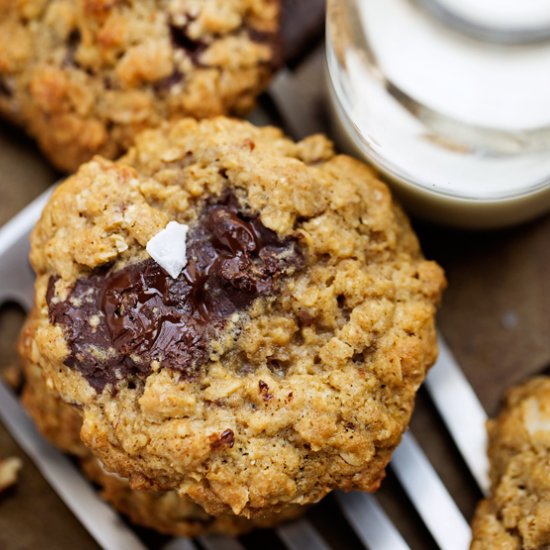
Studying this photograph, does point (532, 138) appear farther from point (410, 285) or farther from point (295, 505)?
point (295, 505)

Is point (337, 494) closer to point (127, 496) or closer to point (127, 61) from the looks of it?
point (127, 496)

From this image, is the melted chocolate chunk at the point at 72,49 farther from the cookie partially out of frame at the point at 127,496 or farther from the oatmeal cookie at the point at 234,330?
the cookie partially out of frame at the point at 127,496

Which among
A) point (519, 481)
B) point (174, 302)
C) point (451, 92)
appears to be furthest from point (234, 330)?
point (519, 481)

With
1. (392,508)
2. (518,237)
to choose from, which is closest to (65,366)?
(392,508)

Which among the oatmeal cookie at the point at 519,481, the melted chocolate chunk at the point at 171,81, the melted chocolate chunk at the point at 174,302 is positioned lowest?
the oatmeal cookie at the point at 519,481

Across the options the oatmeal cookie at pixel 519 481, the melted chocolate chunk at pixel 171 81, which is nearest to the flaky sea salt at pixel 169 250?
the melted chocolate chunk at pixel 171 81
